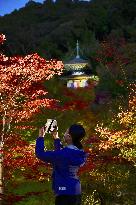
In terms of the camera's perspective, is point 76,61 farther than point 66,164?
Yes

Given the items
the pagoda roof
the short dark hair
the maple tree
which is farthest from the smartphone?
the pagoda roof

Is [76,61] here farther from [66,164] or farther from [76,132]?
[66,164]

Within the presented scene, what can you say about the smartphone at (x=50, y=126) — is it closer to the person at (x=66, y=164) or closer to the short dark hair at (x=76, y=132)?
the person at (x=66, y=164)

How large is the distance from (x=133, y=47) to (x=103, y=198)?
47.9 ft

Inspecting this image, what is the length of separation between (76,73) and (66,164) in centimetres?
3782

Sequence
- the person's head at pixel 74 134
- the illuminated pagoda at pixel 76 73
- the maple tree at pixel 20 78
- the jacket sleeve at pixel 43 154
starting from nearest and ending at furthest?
the jacket sleeve at pixel 43 154 < the person's head at pixel 74 134 < the maple tree at pixel 20 78 < the illuminated pagoda at pixel 76 73

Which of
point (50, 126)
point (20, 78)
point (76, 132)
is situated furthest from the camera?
point (20, 78)

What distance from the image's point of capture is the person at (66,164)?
4.56 metres

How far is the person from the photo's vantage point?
179 inches

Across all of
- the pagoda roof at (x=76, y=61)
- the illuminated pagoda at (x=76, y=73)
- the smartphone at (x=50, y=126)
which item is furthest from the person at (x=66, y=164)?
the pagoda roof at (x=76, y=61)

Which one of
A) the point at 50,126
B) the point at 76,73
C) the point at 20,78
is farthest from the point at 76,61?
the point at 50,126

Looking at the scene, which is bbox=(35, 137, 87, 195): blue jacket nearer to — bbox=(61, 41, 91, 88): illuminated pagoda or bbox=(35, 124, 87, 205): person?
bbox=(35, 124, 87, 205): person

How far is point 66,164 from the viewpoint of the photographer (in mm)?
4621

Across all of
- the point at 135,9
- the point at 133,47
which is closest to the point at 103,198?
the point at 133,47
